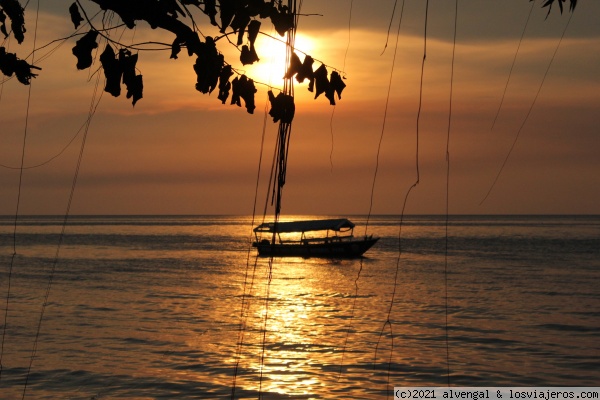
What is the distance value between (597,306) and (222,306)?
15.1m

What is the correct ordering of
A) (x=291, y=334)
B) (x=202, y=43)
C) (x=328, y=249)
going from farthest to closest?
1. (x=328, y=249)
2. (x=291, y=334)
3. (x=202, y=43)

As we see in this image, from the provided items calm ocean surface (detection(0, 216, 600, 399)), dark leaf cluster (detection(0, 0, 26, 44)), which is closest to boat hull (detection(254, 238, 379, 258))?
calm ocean surface (detection(0, 216, 600, 399))

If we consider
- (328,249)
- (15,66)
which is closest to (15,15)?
(15,66)

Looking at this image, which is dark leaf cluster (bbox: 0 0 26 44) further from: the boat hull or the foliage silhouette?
the boat hull

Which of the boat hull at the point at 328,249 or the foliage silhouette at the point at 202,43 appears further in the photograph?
the boat hull at the point at 328,249

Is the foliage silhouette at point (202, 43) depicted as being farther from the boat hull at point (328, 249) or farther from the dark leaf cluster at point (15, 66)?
the boat hull at point (328, 249)

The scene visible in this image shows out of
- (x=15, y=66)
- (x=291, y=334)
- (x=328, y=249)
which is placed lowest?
(x=291, y=334)

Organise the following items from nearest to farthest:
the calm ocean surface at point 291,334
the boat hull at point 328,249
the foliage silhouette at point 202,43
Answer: the foliage silhouette at point 202,43, the calm ocean surface at point 291,334, the boat hull at point 328,249

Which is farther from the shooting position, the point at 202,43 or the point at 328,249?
the point at 328,249

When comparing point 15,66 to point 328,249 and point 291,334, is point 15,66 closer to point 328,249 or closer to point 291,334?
point 291,334

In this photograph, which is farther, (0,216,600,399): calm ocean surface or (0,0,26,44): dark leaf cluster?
(0,216,600,399): calm ocean surface

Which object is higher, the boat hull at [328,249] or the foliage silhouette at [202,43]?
A: the boat hull at [328,249]

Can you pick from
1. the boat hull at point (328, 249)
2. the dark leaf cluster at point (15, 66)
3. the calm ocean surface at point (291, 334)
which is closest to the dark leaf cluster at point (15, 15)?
the dark leaf cluster at point (15, 66)

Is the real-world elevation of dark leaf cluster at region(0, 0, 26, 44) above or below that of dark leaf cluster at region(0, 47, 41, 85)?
above
